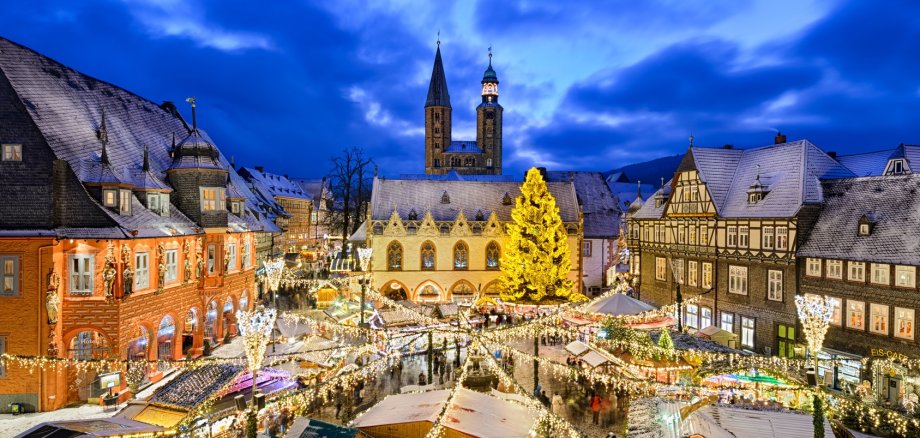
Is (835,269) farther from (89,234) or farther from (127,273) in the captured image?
(89,234)

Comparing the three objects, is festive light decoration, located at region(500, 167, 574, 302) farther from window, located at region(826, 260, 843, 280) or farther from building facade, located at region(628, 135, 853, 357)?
window, located at region(826, 260, 843, 280)

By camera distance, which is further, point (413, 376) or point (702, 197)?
point (702, 197)

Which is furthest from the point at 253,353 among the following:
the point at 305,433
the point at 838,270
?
the point at 838,270

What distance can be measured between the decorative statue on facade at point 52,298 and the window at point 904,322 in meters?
33.3

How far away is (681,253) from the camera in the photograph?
3562cm

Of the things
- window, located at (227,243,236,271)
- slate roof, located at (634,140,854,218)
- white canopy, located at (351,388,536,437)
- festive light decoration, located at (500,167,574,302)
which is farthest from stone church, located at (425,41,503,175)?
white canopy, located at (351,388,536,437)

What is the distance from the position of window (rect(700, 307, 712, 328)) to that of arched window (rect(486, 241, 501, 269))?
54.5 ft

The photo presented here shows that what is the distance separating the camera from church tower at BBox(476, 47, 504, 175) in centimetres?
10338

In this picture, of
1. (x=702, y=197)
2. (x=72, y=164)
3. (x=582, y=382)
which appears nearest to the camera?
(x=72, y=164)

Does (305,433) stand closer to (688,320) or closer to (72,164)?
(72,164)

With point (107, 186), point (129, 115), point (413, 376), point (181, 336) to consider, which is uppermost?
point (129, 115)

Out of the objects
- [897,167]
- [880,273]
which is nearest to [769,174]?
[897,167]

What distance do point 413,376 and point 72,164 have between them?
17117 mm

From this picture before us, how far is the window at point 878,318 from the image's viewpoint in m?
23.6
